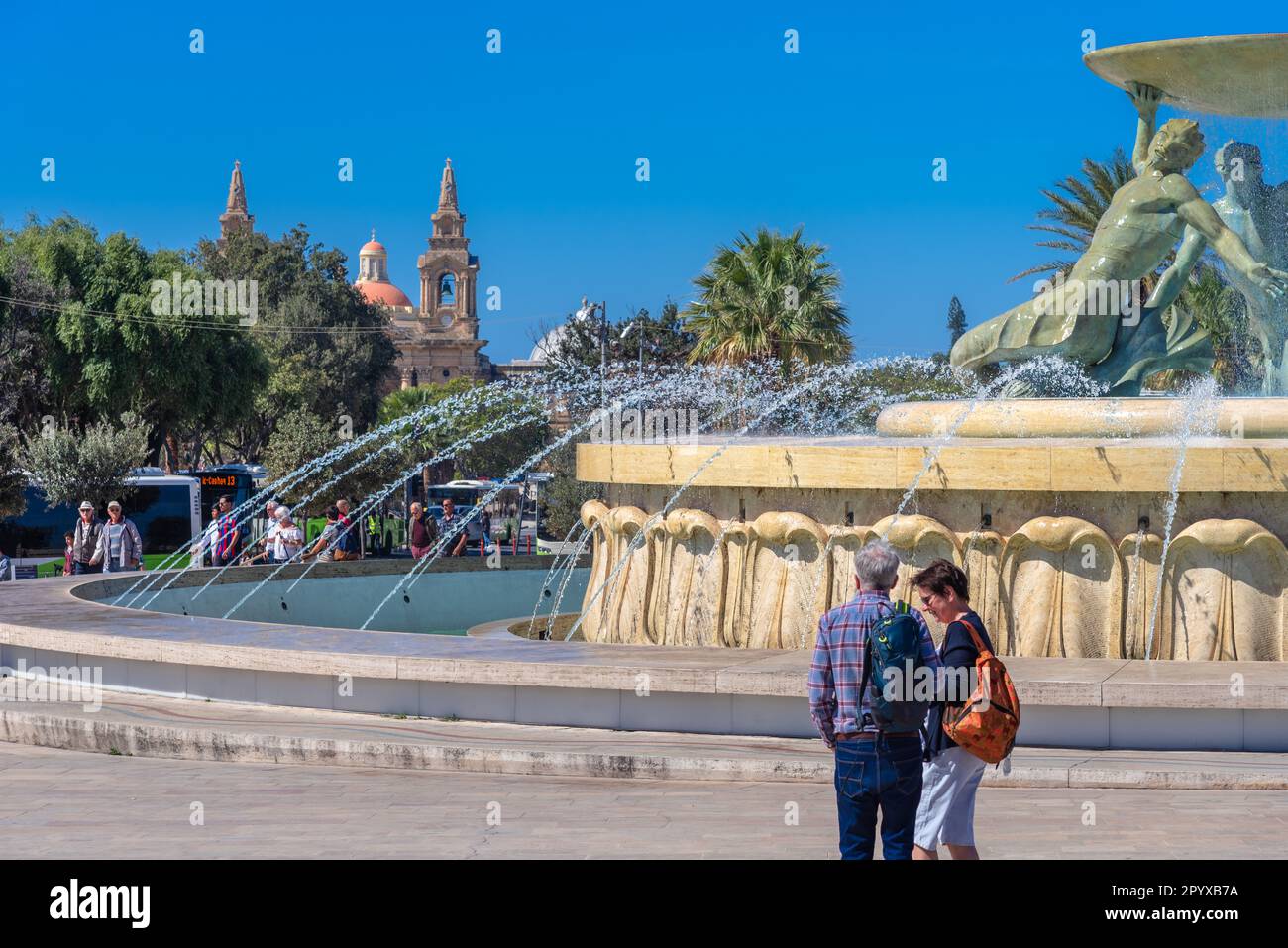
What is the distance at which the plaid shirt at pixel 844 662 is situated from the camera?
17.7 ft

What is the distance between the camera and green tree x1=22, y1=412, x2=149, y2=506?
32.7 metres

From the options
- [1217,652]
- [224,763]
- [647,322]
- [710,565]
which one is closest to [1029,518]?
[1217,652]

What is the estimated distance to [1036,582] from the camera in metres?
9.92

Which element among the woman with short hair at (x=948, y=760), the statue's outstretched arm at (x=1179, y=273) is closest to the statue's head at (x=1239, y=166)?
the statue's outstretched arm at (x=1179, y=273)

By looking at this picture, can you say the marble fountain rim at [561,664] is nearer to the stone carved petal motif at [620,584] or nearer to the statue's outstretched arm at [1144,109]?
the stone carved petal motif at [620,584]

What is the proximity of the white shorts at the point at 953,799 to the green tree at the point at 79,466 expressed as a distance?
29.3 m

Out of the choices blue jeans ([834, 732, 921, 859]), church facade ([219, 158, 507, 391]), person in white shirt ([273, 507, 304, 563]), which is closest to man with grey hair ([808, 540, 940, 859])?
blue jeans ([834, 732, 921, 859])

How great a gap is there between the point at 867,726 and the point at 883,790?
21 centimetres

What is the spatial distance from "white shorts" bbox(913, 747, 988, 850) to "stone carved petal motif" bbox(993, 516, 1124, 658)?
14.5 ft

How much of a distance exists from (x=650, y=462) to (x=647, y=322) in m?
46.5

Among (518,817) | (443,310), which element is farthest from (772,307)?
(443,310)

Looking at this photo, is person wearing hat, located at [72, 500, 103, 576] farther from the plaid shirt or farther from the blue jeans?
the blue jeans

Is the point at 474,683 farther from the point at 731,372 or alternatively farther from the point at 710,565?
the point at 731,372

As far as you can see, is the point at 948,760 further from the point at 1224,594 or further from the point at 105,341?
the point at 105,341
